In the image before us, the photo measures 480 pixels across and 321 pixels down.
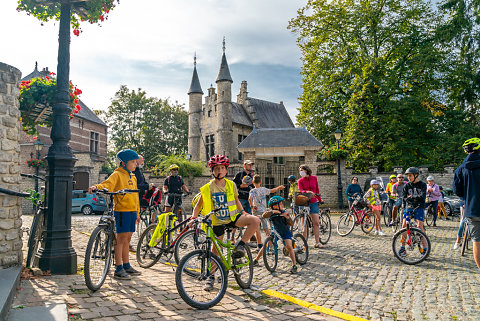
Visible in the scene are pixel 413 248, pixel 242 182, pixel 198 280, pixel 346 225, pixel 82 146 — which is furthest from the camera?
pixel 82 146

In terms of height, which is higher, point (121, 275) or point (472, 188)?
point (472, 188)

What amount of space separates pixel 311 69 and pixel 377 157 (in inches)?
326

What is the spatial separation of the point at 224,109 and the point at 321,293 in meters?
35.0

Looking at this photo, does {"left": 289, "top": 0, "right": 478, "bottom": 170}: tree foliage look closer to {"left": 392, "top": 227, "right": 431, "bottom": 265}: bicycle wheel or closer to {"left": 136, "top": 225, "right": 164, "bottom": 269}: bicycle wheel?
{"left": 392, "top": 227, "right": 431, "bottom": 265}: bicycle wheel

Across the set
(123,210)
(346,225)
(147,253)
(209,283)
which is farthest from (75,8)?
(346,225)

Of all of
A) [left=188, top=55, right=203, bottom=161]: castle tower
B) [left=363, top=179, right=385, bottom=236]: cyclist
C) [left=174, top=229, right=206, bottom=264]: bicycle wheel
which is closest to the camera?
[left=174, top=229, right=206, bottom=264]: bicycle wheel

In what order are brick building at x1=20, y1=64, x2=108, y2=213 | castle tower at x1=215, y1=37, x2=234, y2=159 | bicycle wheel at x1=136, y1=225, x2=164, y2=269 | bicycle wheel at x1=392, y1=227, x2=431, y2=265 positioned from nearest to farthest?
bicycle wheel at x1=136, y1=225, x2=164, y2=269
bicycle wheel at x1=392, y1=227, x2=431, y2=265
brick building at x1=20, y1=64, x2=108, y2=213
castle tower at x1=215, y1=37, x2=234, y2=159

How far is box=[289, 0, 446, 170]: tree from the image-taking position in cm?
2366

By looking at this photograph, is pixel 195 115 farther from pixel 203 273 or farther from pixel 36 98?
pixel 203 273

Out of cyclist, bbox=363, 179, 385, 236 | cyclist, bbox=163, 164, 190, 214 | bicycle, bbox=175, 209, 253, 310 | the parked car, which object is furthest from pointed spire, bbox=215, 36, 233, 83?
bicycle, bbox=175, 209, 253, 310

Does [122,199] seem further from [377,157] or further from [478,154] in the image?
[377,157]

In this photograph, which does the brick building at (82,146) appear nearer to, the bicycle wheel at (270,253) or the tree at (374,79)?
the tree at (374,79)

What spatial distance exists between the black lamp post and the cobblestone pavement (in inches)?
12.4

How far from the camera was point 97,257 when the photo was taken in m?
4.61
